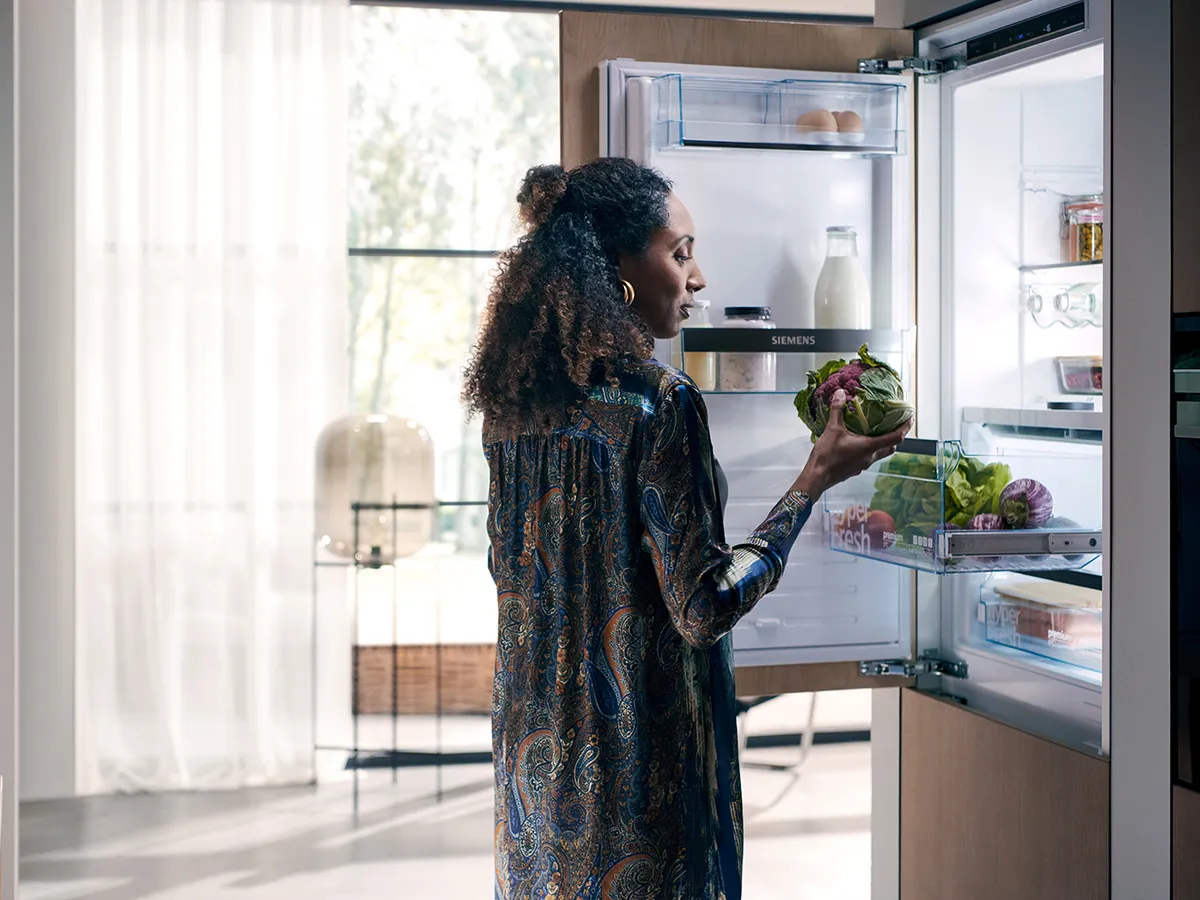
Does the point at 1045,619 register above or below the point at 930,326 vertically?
below

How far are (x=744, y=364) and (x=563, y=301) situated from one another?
69 centimetres

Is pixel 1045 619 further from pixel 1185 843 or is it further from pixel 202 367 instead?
pixel 202 367

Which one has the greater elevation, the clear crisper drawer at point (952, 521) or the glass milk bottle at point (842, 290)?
the glass milk bottle at point (842, 290)

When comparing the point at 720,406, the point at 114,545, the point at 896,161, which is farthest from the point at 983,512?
the point at 114,545

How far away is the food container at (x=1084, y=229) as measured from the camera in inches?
85.0

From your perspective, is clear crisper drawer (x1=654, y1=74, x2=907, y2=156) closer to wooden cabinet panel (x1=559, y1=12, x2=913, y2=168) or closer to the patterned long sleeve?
wooden cabinet panel (x1=559, y1=12, x2=913, y2=168)

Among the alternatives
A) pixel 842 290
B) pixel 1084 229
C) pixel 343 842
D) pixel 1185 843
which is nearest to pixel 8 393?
pixel 842 290

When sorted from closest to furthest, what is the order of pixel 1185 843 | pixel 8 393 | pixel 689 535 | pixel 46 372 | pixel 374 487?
pixel 689 535 < pixel 1185 843 < pixel 8 393 < pixel 46 372 < pixel 374 487

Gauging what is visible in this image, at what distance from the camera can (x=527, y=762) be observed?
5.07 feet

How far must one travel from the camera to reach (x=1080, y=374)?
217 cm

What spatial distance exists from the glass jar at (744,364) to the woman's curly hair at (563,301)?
1.70ft

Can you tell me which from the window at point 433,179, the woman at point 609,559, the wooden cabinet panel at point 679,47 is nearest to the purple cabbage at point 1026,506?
the woman at point 609,559

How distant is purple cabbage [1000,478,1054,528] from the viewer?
2.00 meters

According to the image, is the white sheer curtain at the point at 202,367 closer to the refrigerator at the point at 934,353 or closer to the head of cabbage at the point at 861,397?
the refrigerator at the point at 934,353
